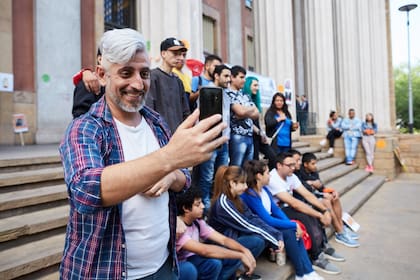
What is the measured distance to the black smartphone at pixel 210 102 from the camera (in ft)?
3.07

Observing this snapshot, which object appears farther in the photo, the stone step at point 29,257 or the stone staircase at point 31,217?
the stone staircase at point 31,217

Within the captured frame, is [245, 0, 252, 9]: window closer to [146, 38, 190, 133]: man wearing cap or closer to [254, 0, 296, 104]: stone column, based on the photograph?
[254, 0, 296, 104]: stone column

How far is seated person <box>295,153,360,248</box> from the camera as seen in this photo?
203 inches

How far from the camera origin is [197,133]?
874 millimetres

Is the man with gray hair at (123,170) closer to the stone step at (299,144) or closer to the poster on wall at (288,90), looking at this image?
the stone step at (299,144)

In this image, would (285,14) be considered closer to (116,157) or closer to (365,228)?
(365,228)

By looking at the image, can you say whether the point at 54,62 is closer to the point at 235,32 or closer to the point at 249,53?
the point at 235,32

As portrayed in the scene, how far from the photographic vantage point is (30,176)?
3535mm

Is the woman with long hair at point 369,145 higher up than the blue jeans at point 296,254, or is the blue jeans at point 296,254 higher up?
the woman with long hair at point 369,145

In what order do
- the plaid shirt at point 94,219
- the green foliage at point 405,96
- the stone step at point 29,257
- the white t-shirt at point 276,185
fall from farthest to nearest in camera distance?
1. the green foliage at point 405,96
2. the white t-shirt at point 276,185
3. the stone step at point 29,257
4. the plaid shirt at point 94,219

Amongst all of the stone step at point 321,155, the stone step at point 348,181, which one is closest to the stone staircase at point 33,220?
the stone step at point 348,181

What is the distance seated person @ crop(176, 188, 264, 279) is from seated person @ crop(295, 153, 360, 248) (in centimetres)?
248

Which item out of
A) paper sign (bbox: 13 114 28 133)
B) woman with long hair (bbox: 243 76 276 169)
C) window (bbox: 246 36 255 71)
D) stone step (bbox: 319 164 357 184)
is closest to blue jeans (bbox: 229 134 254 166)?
woman with long hair (bbox: 243 76 276 169)

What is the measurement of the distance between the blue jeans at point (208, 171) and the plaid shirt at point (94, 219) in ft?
8.48
